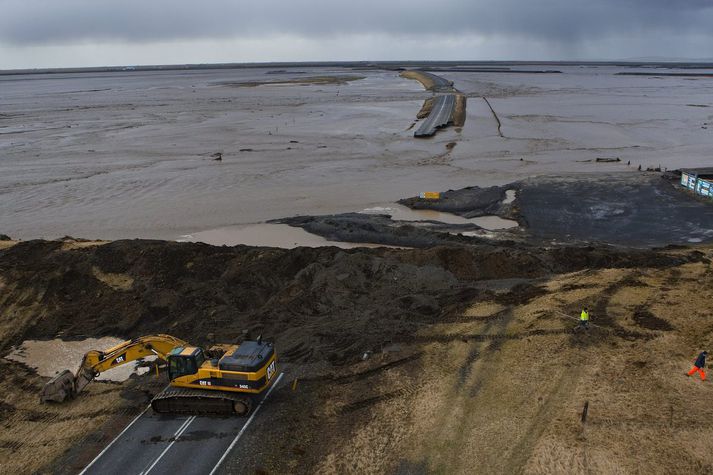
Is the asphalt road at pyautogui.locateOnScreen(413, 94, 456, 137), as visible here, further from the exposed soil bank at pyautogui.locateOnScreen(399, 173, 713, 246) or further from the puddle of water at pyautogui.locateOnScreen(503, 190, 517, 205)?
the puddle of water at pyautogui.locateOnScreen(503, 190, 517, 205)

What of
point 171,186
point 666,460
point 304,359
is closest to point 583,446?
point 666,460

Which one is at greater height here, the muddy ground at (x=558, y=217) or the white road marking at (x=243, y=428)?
the muddy ground at (x=558, y=217)

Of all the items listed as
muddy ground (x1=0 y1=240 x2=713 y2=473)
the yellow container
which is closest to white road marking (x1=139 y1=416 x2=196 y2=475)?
muddy ground (x1=0 y1=240 x2=713 y2=473)

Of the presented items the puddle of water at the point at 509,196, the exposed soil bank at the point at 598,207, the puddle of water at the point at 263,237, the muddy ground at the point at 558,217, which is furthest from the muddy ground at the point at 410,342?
the puddle of water at the point at 509,196

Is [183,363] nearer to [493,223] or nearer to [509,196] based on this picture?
[493,223]

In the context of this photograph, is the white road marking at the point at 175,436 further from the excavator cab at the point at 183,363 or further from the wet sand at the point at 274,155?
the wet sand at the point at 274,155

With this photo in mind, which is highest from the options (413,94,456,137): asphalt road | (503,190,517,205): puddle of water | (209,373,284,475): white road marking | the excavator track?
(413,94,456,137): asphalt road

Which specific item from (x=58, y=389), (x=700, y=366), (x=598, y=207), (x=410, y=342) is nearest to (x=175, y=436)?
(x=58, y=389)
